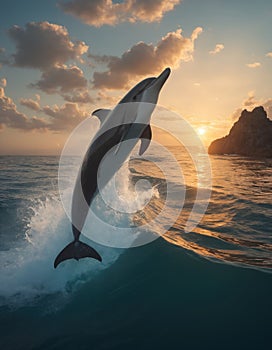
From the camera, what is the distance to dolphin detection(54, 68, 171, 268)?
15.5ft

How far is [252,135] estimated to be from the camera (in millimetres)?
93375

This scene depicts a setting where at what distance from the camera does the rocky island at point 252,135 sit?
88.0m

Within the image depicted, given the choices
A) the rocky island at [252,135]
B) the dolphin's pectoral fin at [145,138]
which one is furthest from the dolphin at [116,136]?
the rocky island at [252,135]

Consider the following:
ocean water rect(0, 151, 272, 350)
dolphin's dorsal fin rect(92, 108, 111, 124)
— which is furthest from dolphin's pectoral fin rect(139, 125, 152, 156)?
ocean water rect(0, 151, 272, 350)

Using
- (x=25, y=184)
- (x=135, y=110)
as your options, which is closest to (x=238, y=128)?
(x=25, y=184)

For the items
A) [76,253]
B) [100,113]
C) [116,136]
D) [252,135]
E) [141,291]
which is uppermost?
[252,135]

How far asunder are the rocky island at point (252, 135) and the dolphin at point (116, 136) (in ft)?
293

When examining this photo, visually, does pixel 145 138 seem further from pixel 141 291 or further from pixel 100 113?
pixel 141 291

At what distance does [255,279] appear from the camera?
17.9 ft

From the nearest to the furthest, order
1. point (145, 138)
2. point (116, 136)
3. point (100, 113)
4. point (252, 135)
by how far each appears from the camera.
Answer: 1. point (116, 136)
2. point (145, 138)
3. point (100, 113)
4. point (252, 135)

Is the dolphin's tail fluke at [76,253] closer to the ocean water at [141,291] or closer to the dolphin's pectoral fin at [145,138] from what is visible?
the ocean water at [141,291]

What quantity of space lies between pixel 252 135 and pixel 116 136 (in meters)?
101

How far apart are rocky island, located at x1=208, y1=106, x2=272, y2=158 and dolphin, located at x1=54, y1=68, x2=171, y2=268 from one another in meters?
89.3

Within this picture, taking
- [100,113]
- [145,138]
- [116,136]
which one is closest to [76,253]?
[116,136]
